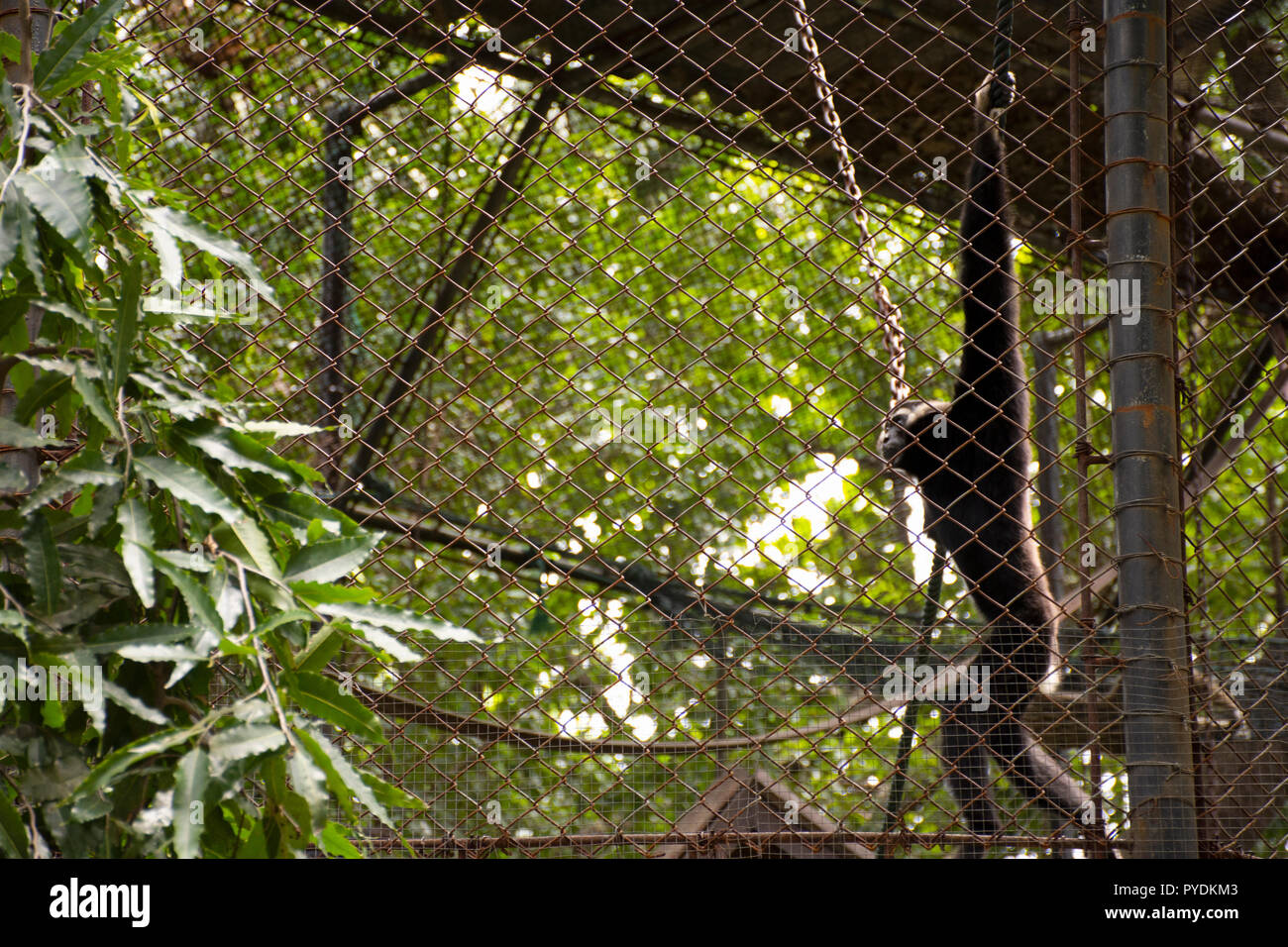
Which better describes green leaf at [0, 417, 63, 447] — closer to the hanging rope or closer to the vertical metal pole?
→ the vertical metal pole

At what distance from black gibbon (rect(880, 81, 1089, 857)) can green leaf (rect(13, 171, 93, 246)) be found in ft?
5.74

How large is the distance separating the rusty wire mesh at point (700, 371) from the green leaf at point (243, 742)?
26.9 inches

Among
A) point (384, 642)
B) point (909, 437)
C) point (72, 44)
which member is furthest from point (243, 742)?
point (909, 437)

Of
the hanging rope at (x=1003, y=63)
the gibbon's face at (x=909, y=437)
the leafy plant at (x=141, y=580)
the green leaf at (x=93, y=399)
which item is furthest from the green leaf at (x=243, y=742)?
the gibbon's face at (x=909, y=437)

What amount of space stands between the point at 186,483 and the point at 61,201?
0.37 metres

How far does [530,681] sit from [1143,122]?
5.73 feet

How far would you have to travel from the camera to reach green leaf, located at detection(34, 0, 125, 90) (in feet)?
4.63

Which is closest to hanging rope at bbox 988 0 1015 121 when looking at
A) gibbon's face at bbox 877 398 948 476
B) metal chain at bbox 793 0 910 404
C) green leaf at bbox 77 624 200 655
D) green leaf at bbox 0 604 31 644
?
metal chain at bbox 793 0 910 404

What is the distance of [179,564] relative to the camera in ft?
4.03

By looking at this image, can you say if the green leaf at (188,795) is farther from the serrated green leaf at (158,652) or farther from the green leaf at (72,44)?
the green leaf at (72,44)

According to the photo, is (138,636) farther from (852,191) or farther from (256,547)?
(852,191)

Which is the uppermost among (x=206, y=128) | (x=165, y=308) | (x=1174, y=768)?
(x=206, y=128)
